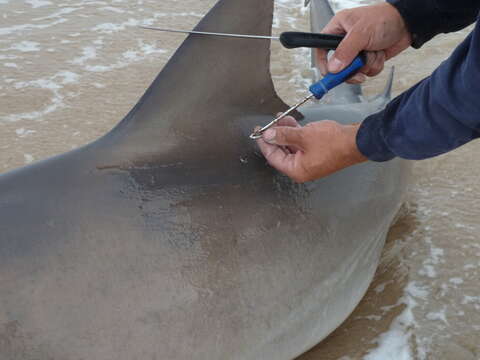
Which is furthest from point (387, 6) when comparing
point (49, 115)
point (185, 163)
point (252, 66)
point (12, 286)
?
point (49, 115)

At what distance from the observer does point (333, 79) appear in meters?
2.20

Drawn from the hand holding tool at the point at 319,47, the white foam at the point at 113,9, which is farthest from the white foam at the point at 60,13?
the hand holding tool at the point at 319,47

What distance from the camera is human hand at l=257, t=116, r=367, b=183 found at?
2004mm

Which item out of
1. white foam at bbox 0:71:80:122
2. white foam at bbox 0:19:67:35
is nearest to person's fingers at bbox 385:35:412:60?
white foam at bbox 0:71:80:122

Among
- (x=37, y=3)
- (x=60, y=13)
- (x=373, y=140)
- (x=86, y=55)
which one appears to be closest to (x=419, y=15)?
(x=373, y=140)

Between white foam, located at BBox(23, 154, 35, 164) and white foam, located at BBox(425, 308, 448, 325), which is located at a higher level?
white foam, located at BBox(425, 308, 448, 325)

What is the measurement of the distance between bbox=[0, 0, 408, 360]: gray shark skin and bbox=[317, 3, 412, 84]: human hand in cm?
30

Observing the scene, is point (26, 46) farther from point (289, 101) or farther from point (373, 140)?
point (373, 140)

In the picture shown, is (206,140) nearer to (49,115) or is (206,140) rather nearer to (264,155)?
(264,155)

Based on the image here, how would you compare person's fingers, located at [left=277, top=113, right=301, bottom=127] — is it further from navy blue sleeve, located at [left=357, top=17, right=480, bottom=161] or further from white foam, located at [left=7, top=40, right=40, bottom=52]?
white foam, located at [left=7, top=40, right=40, bottom=52]

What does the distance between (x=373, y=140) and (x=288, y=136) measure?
314 millimetres

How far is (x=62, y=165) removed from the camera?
6.15 feet

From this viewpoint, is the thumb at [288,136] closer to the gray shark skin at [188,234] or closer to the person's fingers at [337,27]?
the gray shark skin at [188,234]

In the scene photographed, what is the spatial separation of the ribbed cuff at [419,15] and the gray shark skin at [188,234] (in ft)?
2.03
